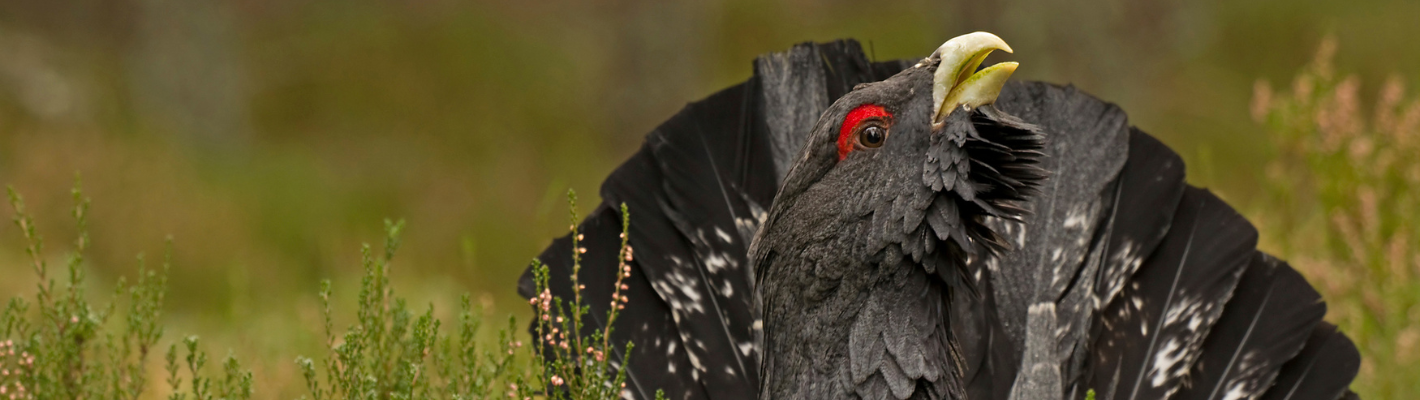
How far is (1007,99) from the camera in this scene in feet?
8.45

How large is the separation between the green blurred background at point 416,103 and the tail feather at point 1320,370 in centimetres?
108

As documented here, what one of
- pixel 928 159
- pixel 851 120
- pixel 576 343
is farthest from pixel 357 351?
pixel 928 159

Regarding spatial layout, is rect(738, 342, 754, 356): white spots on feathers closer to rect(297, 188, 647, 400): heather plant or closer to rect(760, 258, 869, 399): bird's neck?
rect(297, 188, 647, 400): heather plant

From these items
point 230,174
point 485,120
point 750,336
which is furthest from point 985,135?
point 485,120

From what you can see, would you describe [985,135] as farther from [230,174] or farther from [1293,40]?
[1293,40]

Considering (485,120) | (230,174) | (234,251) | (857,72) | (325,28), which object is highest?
(325,28)

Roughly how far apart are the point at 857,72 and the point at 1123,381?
934 mm

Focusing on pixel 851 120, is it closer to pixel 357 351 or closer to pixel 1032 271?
pixel 1032 271

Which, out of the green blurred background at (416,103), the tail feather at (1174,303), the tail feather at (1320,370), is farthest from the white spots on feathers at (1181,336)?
the green blurred background at (416,103)

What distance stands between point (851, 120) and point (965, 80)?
0.21 metres

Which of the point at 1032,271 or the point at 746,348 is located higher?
the point at 746,348

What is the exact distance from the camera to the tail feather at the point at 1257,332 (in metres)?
2.49

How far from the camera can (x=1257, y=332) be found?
8.31 feet

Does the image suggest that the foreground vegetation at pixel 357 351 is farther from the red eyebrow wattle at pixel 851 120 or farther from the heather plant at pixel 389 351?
the red eyebrow wattle at pixel 851 120
